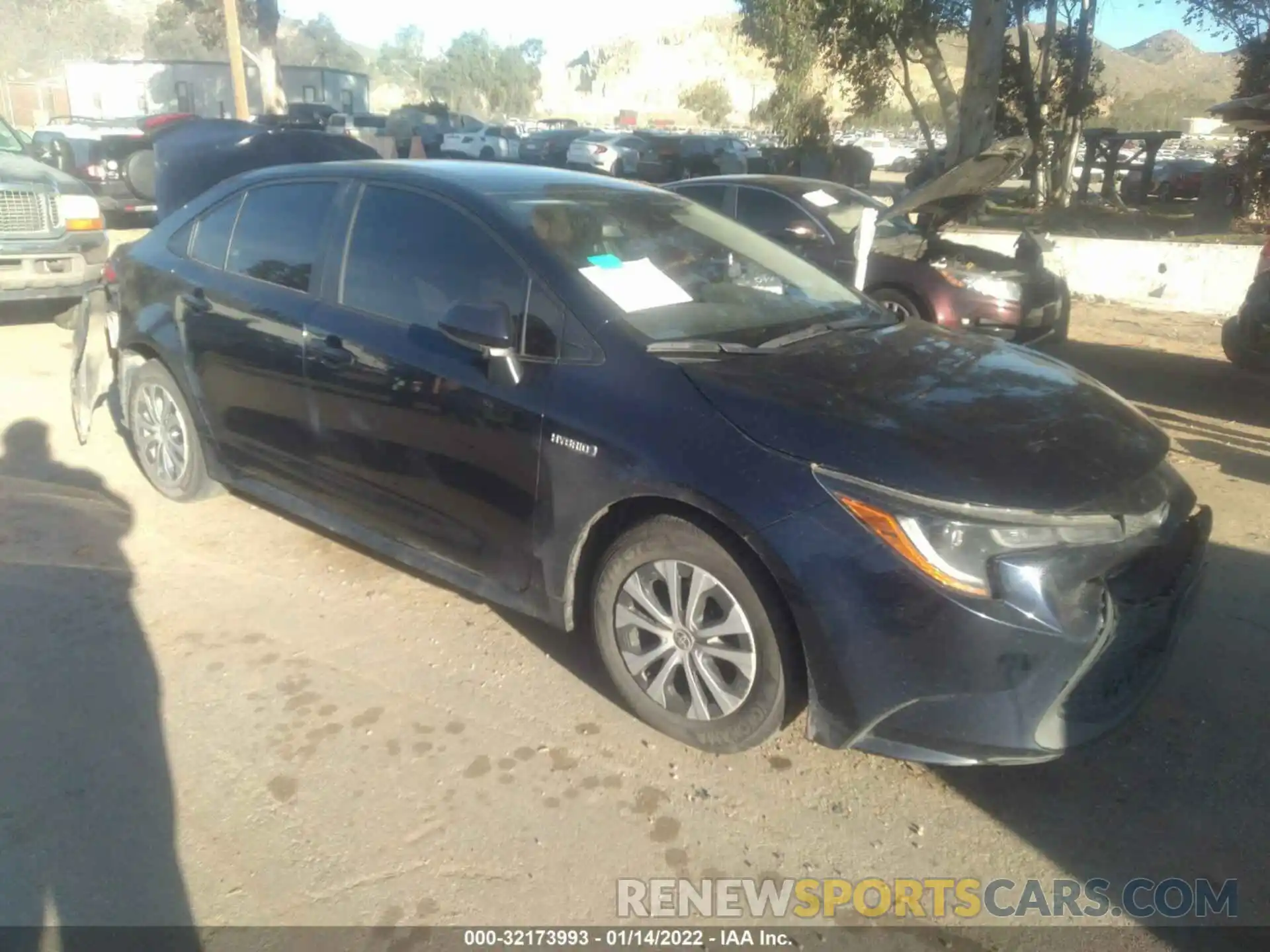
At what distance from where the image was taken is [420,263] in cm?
385

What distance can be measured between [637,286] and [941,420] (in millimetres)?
1148

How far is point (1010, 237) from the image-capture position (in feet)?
44.9

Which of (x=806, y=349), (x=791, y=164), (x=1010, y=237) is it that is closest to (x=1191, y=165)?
(x=791, y=164)

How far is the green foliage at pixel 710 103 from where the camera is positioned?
83625 mm

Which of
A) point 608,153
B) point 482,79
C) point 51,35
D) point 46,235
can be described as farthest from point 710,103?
point 46,235

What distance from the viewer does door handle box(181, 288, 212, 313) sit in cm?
467

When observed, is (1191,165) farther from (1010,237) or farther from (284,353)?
(284,353)

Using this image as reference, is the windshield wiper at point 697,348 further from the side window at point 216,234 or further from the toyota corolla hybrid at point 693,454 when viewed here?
the side window at point 216,234

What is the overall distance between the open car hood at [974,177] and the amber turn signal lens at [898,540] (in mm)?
6488

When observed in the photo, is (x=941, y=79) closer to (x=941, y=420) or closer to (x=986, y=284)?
(x=986, y=284)

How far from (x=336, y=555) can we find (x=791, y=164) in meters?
25.9

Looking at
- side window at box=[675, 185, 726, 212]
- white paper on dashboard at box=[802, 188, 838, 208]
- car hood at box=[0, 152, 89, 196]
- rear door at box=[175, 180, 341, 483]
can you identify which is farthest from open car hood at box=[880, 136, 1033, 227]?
car hood at box=[0, 152, 89, 196]

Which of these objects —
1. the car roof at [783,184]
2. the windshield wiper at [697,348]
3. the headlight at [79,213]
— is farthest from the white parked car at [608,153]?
the windshield wiper at [697,348]

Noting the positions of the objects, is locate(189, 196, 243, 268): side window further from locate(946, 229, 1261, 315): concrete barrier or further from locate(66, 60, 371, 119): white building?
locate(66, 60, 371, 119): white building
